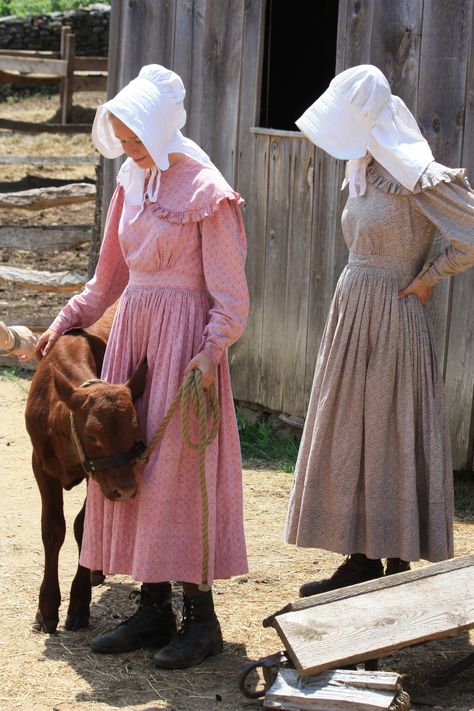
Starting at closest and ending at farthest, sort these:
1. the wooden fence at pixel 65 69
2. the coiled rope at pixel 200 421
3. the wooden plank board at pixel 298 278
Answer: the coiled rope at pixel 200 421
the wooden plank board at pixel 298 278
the wooden fence at pixel 65 69

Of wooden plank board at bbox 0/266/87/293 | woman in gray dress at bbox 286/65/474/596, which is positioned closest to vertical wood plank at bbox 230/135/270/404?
wooden plank board at bbox 0/266/87/293

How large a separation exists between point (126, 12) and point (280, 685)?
5.55m

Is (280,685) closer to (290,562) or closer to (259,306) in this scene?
(290,562)

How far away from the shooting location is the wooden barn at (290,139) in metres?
6.42

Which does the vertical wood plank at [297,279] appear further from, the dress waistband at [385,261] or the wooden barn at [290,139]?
the dress waistband at [385,261]

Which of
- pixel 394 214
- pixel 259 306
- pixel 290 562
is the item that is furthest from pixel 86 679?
pixel 259 306

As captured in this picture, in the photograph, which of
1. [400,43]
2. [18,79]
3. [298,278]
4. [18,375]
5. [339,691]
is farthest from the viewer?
[18,79]

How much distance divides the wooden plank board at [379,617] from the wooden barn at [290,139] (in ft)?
8.56

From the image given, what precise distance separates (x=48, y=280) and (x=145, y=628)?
17.8ft

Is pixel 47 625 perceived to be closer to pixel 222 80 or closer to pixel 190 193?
pixel 190 193

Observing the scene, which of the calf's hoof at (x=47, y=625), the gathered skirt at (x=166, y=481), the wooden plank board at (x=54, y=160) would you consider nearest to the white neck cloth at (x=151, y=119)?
the gathered skirt at (x=166, y=481)

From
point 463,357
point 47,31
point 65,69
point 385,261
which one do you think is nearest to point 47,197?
point 463,357

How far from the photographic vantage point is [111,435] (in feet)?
13.9

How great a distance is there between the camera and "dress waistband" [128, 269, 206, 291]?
4344 mm
